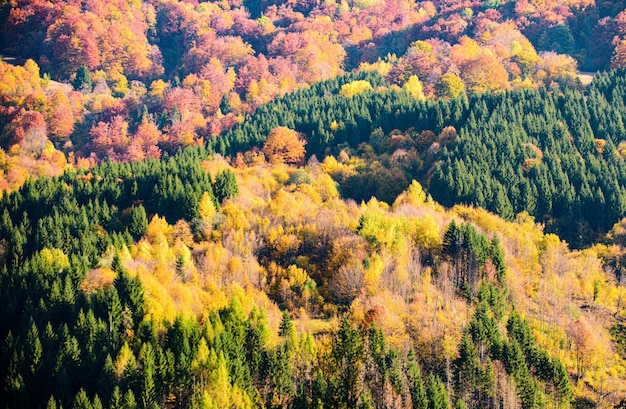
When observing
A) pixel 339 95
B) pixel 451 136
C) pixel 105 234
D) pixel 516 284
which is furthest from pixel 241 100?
pixel 516 284

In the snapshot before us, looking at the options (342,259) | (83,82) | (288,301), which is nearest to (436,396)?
(288,301)

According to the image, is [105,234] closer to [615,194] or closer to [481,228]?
[481,228]

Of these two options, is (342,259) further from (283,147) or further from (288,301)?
(283,147)

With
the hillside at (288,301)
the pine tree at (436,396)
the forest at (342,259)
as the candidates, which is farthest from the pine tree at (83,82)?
the pine tree at (436,396)

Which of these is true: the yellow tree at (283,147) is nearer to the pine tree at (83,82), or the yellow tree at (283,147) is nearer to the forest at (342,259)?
the forest at (342,259)

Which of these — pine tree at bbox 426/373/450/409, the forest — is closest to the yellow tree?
the forest

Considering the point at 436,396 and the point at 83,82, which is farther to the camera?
the point at 83,82
